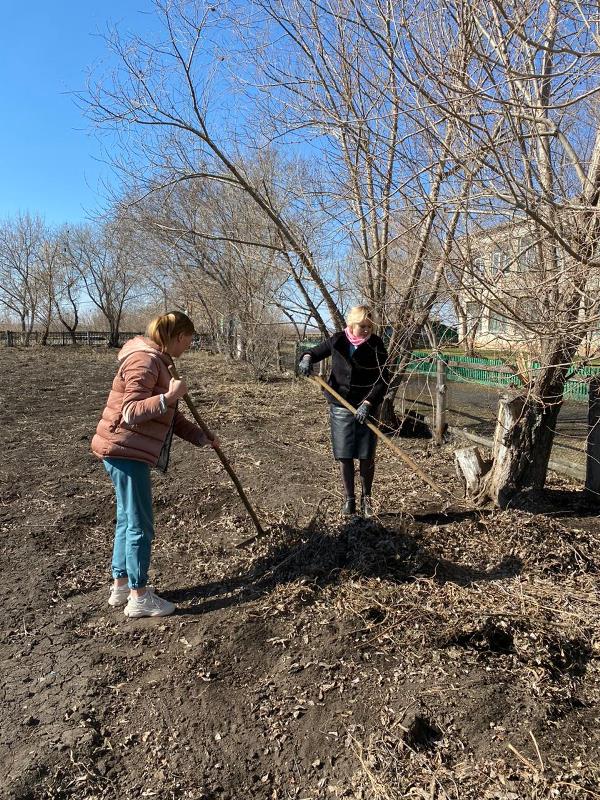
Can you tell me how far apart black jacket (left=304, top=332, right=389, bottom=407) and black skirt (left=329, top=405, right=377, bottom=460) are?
0.46ft

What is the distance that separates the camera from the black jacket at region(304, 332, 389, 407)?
4.07 meters

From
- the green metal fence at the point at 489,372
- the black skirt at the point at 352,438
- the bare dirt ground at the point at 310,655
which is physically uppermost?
the green metal fence at the point at 489,372

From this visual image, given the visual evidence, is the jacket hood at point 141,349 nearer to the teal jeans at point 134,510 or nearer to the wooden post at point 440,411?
the teal jeans at point 134,510

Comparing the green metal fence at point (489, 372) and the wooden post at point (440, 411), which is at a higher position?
the green metal fence at point (489, 372)

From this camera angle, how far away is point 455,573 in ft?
11.0

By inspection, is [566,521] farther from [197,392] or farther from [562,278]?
[197,392]

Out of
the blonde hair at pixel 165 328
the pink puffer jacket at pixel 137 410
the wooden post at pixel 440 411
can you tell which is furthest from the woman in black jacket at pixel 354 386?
the wooden post at pixel 440 411

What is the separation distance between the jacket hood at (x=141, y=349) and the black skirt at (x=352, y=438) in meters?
1.48

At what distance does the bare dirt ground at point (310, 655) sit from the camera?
211 centimetres

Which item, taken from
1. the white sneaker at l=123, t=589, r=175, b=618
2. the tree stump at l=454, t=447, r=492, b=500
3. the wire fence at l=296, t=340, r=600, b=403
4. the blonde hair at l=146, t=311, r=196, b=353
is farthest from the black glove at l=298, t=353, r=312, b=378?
the white sneaker at l=123, t=589, r=175, b=618

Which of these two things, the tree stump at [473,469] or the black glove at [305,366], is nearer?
the black glove at [305,366]

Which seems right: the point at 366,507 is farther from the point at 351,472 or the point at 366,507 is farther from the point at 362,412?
the point at 362,412

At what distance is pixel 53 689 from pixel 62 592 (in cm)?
92

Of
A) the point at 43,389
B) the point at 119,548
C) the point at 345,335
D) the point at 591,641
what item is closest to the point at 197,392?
the point at 43,389
